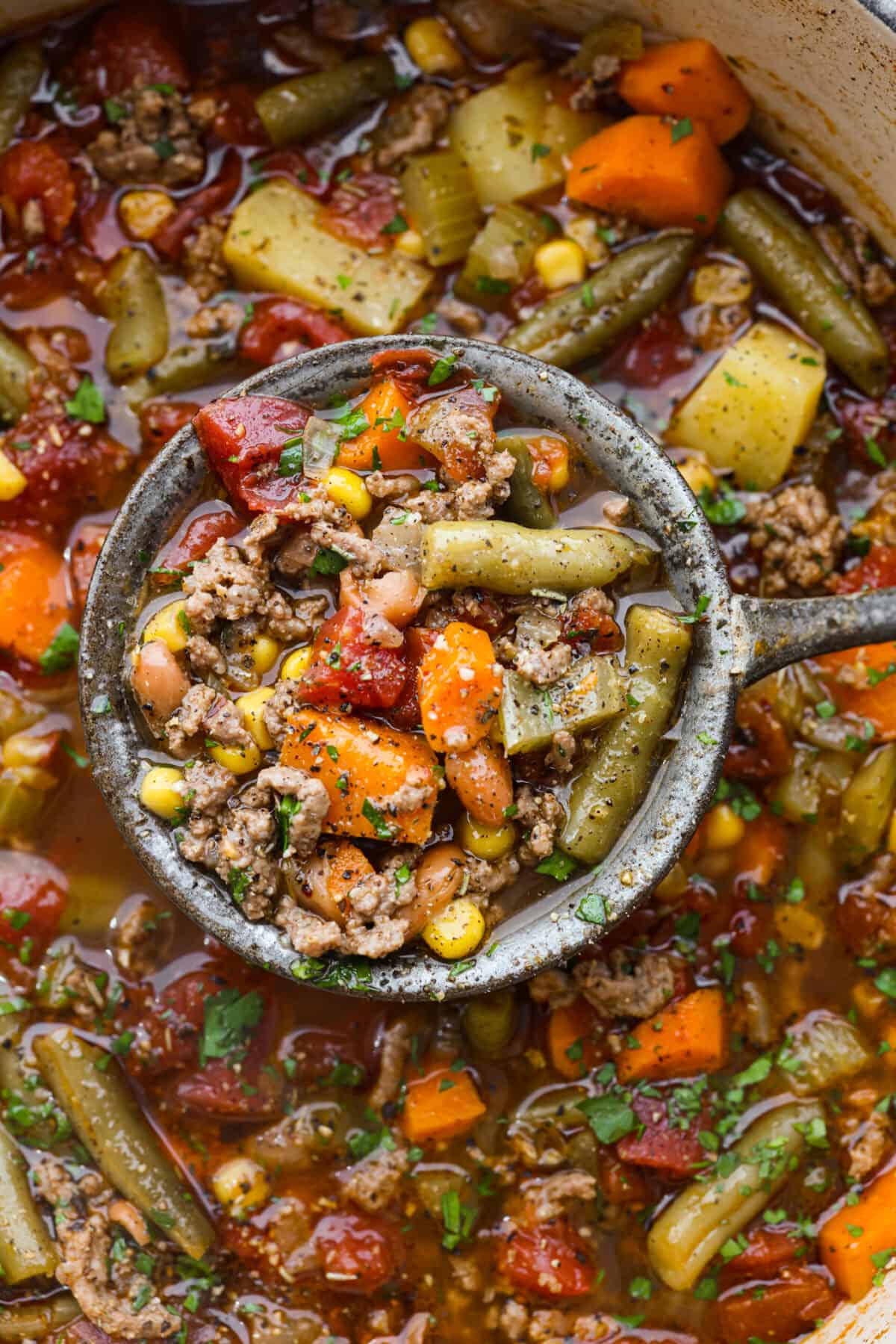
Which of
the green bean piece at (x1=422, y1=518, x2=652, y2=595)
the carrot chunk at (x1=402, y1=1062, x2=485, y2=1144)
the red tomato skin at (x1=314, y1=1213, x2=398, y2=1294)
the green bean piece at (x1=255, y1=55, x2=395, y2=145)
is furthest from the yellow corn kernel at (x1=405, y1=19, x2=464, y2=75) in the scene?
the red tomato skin at (x1=314, y1=1213, x2=398, y2=1294)

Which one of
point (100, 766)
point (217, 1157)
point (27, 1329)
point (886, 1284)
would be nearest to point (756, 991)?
point (886, 1284)

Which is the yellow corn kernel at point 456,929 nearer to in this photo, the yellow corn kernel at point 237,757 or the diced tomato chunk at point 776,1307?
the yellow corn kernel at point 237,757

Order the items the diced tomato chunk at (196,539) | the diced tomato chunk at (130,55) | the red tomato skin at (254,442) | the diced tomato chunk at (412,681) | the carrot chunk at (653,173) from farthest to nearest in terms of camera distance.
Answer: the diced tomato chunk at (130,55) → the carrot chunk at (653,173) → the diced tomato chunk at (196,539) → the red tomato skin at (254,442) → the diced tomato chunk at (412,681)

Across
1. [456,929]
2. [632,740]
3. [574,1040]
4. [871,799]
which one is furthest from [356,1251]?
[871,799]

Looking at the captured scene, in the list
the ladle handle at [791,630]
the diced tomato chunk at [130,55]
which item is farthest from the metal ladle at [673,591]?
the diced tomato chunk at [130,55]

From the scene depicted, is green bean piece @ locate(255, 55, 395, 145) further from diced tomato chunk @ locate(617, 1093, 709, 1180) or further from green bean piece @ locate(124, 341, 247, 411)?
diced tomato chunk @ locate(617, 1093, 709, 1180)

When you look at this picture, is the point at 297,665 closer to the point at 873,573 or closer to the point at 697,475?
the point at 697,475
